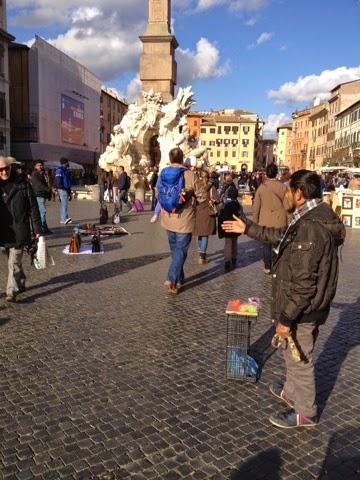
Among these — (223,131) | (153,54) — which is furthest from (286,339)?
(223,131)

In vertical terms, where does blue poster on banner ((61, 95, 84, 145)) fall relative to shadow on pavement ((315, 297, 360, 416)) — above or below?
above

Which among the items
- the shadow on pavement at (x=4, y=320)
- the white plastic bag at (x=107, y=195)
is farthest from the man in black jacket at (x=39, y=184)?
the white plastic bag at (x=107, y=195)

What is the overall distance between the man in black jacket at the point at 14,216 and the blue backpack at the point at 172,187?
1615mm

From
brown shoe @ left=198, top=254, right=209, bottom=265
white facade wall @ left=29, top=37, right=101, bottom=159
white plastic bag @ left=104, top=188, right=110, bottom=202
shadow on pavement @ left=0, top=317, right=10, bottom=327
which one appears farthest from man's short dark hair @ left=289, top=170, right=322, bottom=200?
white facade wall @ left=29, top=37, right=101, bottom=159

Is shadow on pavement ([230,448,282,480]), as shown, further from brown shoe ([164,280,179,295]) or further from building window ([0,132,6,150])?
building window ([0,132,6,150])

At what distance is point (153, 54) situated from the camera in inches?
965

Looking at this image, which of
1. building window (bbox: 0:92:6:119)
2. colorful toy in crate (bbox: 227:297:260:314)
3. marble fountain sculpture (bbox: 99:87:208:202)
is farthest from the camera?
building window (bbox: 0:92:6:119)

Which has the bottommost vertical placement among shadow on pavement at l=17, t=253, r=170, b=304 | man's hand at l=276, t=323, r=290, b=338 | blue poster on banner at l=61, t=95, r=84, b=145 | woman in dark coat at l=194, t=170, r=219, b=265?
shadow on pavement at l=17, t=253, r=170, b=304

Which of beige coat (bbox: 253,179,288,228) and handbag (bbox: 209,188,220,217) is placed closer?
beige coat (bbox: 253,179,288,228)

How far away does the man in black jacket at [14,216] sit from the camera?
590 cm

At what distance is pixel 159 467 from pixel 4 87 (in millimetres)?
40992

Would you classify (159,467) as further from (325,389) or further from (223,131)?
(223,131)

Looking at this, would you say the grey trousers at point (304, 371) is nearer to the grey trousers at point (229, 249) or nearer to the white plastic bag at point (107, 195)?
the grey trousers at point (229, 249)

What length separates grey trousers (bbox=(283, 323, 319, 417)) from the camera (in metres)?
3.19
